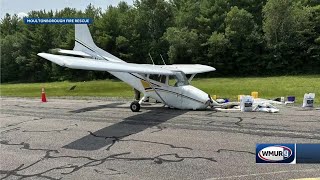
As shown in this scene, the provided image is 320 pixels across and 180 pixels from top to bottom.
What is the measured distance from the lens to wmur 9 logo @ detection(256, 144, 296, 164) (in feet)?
22.4

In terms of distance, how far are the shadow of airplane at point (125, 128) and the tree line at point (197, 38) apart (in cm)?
3899

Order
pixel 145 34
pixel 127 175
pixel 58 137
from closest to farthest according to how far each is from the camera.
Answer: pixel 127 175 → pixel 58 137 → pixel 145 34

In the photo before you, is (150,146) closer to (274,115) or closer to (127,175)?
(127,175)

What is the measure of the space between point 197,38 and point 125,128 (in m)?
46.2

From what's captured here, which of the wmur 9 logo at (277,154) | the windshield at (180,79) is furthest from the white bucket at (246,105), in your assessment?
the wmur 9 logo at (277,154)

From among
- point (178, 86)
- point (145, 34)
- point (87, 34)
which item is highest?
point (145, 34)

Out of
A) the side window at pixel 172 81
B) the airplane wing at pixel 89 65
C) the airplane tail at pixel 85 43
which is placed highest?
the airplane tail at pixel 85 43

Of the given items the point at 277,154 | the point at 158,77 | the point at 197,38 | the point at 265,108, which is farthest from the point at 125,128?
the point at 197,38

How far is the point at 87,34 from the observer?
2239 cm

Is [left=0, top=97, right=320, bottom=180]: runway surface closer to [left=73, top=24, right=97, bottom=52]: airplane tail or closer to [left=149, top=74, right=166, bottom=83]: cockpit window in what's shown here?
[left=149, top=74, right=166, bottom=83]: cockpit window

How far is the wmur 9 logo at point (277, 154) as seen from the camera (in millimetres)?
6820

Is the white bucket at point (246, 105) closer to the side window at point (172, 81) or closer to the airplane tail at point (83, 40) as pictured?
the side window at point (172, 81)

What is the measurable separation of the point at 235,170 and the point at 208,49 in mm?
48893

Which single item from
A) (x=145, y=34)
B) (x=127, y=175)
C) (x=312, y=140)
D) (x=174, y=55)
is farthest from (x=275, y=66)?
(x=127, y=175)
